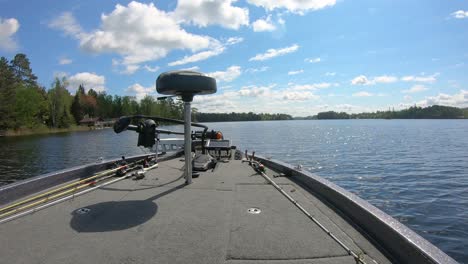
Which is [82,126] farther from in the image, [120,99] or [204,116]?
[204,116]

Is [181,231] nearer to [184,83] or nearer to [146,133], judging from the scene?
[146,133]

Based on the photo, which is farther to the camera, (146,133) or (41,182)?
(146,133)

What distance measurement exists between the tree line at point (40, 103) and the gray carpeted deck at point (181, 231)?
3263cm

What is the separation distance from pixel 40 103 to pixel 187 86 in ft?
256

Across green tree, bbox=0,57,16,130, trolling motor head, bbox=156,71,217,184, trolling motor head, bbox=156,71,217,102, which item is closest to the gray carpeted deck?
trolling motor head, bbox=156,71,217,184

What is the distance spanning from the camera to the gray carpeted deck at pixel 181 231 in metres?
2.70

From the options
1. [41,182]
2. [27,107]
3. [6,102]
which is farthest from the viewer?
[27,107]

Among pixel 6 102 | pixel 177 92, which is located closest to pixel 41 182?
pixel 177 92

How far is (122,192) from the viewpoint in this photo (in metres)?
4.95

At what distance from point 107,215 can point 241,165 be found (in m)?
4.47

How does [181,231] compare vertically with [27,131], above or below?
above

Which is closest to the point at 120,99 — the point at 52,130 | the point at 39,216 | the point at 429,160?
the point at 52,130

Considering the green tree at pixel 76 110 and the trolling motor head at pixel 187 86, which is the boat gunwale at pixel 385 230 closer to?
the trolling motor head at pixel 187 86

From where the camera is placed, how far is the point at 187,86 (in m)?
5.14
